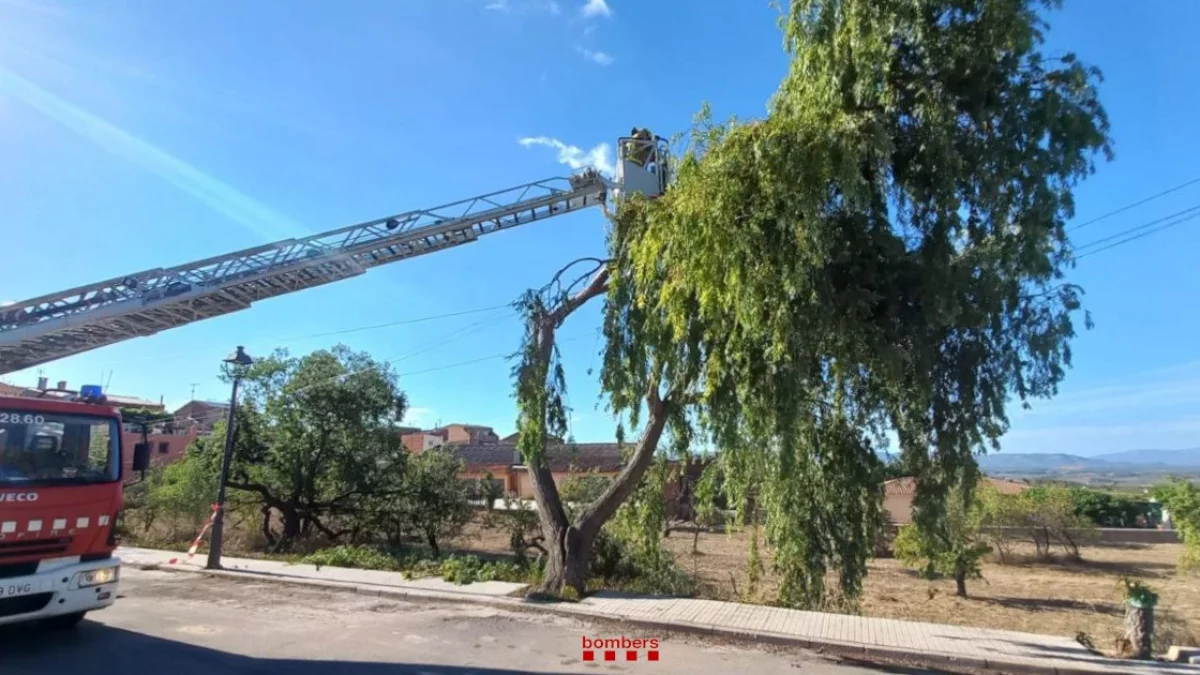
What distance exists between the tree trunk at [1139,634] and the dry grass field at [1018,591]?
69cm

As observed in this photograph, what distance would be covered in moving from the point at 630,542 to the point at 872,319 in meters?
7.11

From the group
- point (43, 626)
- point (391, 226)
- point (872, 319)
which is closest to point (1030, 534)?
point (872, 319)

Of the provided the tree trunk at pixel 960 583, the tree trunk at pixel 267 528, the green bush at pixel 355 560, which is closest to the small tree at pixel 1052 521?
the tree trunk at pixel 960 583

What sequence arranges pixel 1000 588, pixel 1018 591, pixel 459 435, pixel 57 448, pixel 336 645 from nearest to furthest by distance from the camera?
pixel 57 448, pixel 336 645, pixel 1018 591, pixel 1000 588, pixel 459 435

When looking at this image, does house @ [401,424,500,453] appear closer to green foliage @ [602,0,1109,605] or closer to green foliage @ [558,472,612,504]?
green foliage @ [558,472,612,504]

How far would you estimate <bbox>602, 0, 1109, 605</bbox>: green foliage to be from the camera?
25.5 feet

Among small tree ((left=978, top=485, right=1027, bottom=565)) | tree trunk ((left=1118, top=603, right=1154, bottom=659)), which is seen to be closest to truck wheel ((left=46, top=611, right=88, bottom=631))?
tree trunk ((left=1118, top=603, right=1154, bottom=659))

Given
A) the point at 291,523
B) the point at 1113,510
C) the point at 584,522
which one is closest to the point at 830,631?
the point at 584,522

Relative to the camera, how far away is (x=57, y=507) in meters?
7.50

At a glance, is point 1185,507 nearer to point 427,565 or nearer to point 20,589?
point 427,565

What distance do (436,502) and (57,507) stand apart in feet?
42.3

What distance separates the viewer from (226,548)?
65.4 feet

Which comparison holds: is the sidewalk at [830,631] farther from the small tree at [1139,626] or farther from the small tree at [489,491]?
the small tree at [489,491]

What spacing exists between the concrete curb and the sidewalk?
0.04 feet
